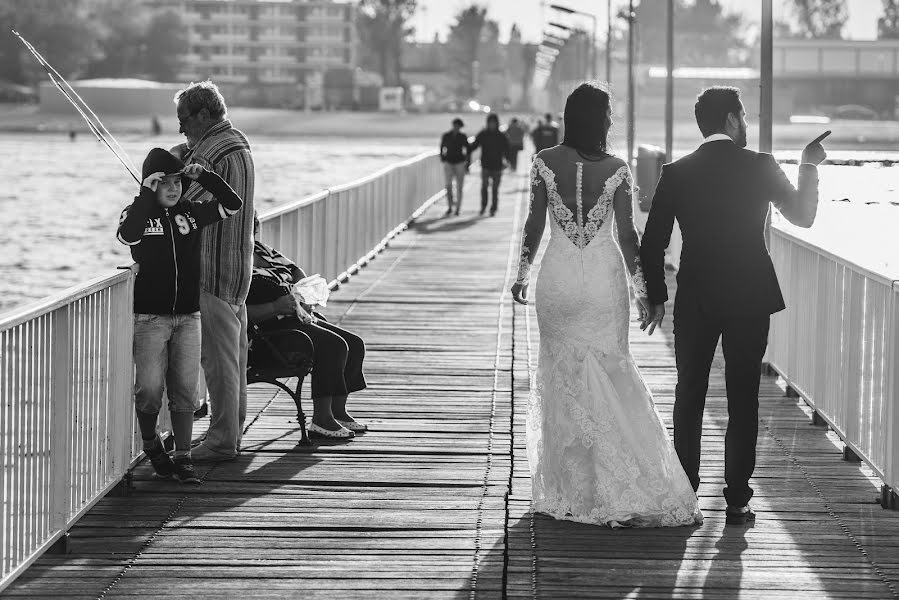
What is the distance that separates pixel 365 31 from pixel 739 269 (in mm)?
191393

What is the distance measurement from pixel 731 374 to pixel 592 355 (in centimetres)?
56

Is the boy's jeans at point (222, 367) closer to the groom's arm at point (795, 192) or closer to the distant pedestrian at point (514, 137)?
the groom's arm at point (795, 192)

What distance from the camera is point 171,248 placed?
6469 millimetres

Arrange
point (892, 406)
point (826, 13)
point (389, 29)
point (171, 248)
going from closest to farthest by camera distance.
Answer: point (892, 406) → point (171, 248) → point (826, 13) → point (389, 29)

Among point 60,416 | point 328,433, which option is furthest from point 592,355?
point 328,433

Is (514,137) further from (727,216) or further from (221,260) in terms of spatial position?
(727,216)

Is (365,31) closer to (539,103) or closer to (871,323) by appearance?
(539,103)

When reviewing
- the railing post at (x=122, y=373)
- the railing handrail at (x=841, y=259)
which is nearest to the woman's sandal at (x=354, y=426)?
the railing post at (x=122, y=373)

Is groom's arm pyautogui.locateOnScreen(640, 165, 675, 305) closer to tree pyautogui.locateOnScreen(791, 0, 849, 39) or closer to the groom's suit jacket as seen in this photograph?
the groom's suit jacket

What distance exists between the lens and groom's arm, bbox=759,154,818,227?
591 cm

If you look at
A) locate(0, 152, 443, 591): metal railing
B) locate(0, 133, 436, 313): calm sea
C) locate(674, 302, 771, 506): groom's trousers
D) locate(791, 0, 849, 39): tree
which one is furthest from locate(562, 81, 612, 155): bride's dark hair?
locate(0, 133, 436, 313): calm sea

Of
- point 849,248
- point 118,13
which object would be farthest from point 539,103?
point 849,248

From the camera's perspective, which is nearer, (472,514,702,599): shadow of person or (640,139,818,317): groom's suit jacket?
(472,514,702,599): shadow of person

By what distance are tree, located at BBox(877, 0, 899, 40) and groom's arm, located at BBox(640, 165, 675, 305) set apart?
4922mm
